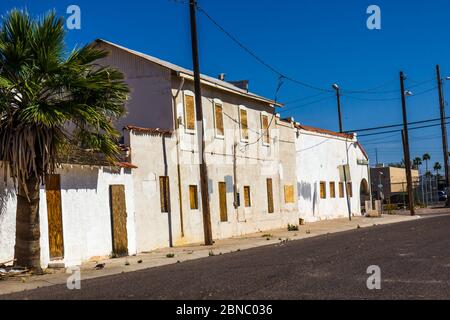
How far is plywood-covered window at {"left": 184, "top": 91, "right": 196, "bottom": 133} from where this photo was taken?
26.3m

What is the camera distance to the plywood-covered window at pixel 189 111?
26344 mm

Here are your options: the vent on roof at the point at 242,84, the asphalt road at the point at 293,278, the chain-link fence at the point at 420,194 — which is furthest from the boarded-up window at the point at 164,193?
the chain-link fence at the point at 420,194

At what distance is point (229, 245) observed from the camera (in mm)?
24297

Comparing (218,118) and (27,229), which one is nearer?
(27,229)

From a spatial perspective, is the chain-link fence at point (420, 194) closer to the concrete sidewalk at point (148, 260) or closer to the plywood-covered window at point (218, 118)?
the plywood-covered window at point (218, 118)

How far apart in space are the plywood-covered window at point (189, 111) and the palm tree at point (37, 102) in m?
10.2

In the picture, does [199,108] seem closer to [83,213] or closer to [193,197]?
[193,197]

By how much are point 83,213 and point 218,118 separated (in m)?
10.4

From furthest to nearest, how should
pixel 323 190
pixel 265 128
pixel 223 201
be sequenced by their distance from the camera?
pixel 323 190 < pixel 265 128 < pixel 223 201

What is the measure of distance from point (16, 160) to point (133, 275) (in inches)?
137

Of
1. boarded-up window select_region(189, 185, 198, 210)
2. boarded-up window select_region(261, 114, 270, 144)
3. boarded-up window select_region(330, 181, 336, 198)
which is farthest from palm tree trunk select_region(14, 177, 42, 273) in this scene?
boarded-up window select_region(330, 181, 336, 198)

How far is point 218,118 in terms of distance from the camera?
28.9 metres

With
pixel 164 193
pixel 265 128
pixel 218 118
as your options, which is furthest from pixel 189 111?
pixel 265 128

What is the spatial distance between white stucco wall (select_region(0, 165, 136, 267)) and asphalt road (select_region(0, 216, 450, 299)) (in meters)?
3.67
